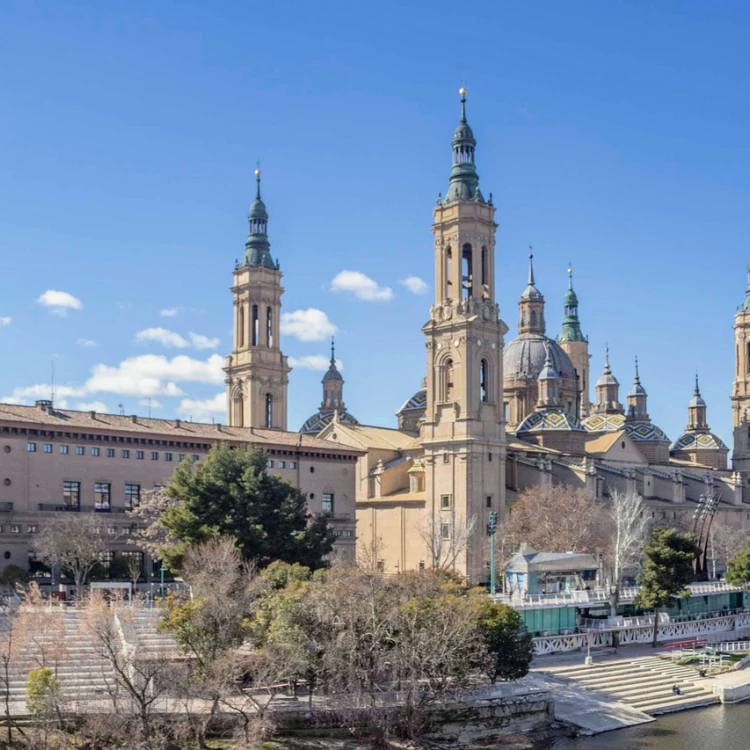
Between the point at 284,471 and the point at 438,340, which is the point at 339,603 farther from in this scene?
the point at 438,340

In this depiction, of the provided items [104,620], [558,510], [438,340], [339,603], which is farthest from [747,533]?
[104,620]

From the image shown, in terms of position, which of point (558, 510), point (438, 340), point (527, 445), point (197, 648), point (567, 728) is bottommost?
point (567, 728)

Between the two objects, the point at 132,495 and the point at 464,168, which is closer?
the point at 132,495

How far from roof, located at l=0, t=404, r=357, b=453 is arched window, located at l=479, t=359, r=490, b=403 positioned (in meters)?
12.6

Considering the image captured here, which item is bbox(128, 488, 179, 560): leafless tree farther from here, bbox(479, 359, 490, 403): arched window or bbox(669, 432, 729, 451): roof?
bbox(669, 432, 729, 451): roof

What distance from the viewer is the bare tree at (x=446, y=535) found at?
8189 cm

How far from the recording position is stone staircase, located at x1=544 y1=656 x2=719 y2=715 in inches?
2074

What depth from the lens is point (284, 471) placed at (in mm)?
81562

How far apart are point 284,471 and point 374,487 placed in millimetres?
18888

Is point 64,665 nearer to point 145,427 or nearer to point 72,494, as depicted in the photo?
point 72,494

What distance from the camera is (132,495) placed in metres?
73.1

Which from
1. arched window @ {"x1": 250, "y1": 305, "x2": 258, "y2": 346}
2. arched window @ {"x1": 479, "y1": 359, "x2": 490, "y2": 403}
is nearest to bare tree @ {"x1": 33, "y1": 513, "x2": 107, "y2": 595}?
arched window @ {"x1": 479, "y1": 359, "x2": 490, "y2": 403}

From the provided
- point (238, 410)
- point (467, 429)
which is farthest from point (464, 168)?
point (238, 410)

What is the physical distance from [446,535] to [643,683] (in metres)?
32.4
